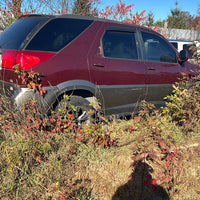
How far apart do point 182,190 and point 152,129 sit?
790 millimetres

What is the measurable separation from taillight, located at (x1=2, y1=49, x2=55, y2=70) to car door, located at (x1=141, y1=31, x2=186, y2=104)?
6.42 feet

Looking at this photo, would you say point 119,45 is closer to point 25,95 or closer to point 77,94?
point 77,94

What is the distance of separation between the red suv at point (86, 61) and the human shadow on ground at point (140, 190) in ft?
4.13

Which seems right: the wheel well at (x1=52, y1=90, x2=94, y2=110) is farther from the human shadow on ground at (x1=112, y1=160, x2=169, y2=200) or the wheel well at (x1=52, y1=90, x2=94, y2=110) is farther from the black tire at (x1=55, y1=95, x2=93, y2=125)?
the human shadow on ground at (x1=112, y1=160, x2=169, y2=200)

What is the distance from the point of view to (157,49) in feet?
13.9

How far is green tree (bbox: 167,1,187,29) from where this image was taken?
92.7 feet

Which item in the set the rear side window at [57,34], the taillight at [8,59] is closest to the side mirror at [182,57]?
the rear side window at [57,34]

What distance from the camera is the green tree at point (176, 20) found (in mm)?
28245

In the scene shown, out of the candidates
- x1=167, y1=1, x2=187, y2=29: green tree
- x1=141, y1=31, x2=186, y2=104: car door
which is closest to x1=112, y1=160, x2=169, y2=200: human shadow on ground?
x1=141, y1=31, x2=186, y2=104: car door

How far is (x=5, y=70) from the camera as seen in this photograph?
2857 mm

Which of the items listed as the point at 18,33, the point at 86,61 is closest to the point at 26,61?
the point at 18,33

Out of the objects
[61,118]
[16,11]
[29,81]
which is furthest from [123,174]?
[16,11]

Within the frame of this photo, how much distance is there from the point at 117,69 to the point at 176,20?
29.3 metres

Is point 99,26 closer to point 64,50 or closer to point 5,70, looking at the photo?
point 64,50
